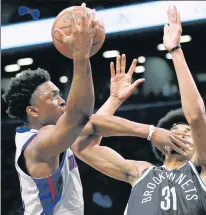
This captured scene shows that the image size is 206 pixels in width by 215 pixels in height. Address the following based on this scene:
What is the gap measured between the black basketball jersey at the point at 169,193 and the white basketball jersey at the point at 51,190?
1.35 ft

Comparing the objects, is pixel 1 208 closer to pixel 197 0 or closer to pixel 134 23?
pixel 134 23

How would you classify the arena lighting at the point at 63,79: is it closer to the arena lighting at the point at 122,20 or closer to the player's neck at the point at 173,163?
the arena lighting at the point at 122,20

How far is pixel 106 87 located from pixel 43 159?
5.56 m

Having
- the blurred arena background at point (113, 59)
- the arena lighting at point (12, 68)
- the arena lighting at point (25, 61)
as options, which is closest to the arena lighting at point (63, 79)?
the blurred arena background at point (113, 59)

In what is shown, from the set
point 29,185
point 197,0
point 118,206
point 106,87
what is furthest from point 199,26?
point 29,185

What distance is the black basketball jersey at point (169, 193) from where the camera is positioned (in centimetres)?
282

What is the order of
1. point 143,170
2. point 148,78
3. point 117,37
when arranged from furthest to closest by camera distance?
point 148,78
point 117,37
point 143,170

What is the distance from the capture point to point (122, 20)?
6.70 metres

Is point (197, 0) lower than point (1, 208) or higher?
higher

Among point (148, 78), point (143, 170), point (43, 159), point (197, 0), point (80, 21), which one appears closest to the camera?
point (80, 21)

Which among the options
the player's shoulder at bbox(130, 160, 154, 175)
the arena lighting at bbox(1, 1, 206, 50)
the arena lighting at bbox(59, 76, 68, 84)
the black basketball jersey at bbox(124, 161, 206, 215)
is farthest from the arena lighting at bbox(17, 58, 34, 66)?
the black basketball jersey at bbox(124, 161, 206, 215)

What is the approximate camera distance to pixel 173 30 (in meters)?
2.75

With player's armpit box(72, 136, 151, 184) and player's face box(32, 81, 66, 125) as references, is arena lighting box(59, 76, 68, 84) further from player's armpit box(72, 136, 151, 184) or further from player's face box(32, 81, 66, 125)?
player's face box(32, 81, 66, 125)

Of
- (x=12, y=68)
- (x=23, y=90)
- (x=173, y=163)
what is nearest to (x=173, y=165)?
(x=173, y=163)
